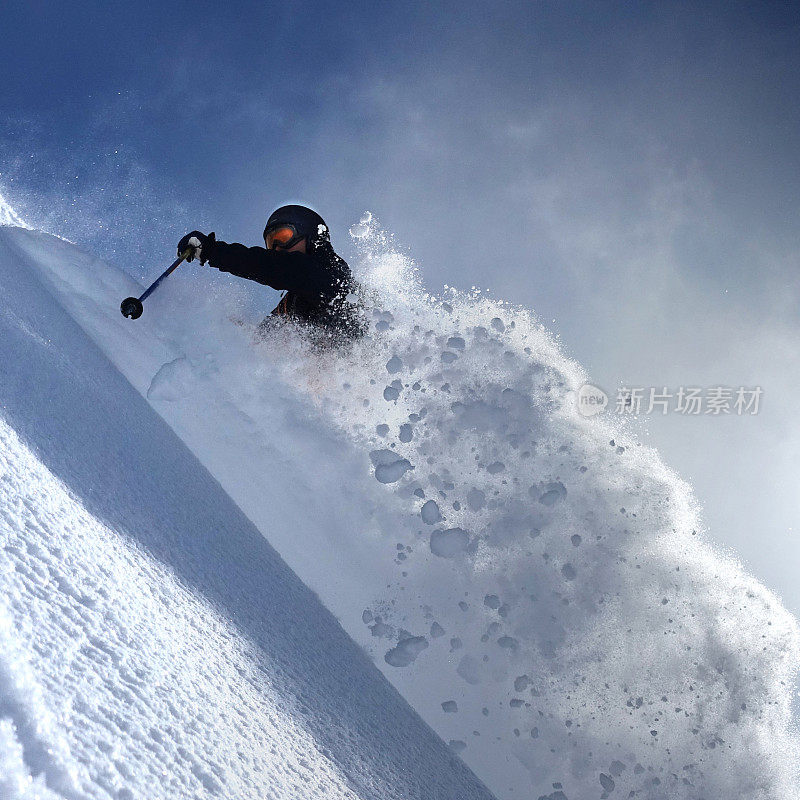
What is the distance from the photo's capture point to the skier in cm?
476

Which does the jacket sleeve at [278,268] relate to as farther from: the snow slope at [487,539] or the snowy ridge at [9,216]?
the snowy ridge at [9,216]

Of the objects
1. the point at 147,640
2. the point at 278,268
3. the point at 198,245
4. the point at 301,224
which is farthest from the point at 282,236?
the point at 147,640

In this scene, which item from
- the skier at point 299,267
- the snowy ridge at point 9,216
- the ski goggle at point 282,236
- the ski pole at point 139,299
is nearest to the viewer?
the ski pole at point 139,299

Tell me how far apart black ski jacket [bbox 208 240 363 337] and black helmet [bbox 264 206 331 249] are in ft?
0.39

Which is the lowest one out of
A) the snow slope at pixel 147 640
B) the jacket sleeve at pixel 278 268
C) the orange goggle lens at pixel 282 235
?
the snow slope at pixel 147 640

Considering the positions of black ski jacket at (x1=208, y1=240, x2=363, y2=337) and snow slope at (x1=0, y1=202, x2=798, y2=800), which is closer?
snow slope at (x1=0, y1=202, x2=798, y2=800)

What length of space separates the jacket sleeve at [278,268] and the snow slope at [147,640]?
1.77 meters

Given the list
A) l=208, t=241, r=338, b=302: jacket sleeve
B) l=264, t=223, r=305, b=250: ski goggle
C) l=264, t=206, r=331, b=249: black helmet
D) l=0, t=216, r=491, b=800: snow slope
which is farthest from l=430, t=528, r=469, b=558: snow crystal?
l=264, t=223, r=305, b=250: ski goggle

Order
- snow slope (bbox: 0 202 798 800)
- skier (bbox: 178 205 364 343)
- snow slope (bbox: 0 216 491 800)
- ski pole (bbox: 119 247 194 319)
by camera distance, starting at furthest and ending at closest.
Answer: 1. skier (bbox: 178 205 364 343)
2. ski pole (bbox: 119 247 194 319)
3. snow slope (bbox: 0 202 798 800)
4. snow slope (bbox: 0 216 491 800)

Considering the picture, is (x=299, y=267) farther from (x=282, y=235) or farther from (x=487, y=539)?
(x=487, y=539)

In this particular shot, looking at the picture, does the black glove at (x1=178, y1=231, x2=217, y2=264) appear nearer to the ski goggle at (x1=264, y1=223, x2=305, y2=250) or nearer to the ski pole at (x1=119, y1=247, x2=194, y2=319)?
the ski pole at (x1=119, y1=247, x2=194, y2=319)

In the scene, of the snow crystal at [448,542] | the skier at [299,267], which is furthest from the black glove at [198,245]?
the snow crystal at [448,542]

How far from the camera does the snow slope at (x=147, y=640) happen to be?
896 millimetres

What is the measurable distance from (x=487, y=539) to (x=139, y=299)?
9.86 ft
